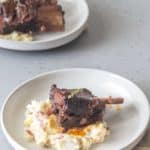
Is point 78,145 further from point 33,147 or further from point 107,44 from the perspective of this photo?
point 107,44

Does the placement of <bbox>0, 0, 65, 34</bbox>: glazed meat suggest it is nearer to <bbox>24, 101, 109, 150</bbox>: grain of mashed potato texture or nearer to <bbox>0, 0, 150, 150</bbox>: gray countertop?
<bbox>0, 0, 150, 150</bbox>: gray countertop

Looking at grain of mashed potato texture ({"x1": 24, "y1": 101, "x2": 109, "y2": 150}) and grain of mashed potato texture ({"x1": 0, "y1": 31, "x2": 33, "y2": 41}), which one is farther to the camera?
grain of mashed potato texture ({"x1": 0, "y1": 31, "x2": 33, "y2": 41})

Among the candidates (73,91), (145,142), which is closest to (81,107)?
(73,91)

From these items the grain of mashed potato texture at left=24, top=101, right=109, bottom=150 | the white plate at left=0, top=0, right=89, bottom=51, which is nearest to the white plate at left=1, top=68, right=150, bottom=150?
the grain of mashed potato texture at left=24, top=101, right=109, bottom=150

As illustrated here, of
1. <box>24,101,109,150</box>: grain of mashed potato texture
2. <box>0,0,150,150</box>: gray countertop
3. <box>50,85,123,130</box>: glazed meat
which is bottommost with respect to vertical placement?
<box>0,0,150,150</box>: gray countertop

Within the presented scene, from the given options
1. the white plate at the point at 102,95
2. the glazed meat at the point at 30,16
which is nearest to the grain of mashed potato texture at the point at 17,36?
the glazed meat at the point at 30,16

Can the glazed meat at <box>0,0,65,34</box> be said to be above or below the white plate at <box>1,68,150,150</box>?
above

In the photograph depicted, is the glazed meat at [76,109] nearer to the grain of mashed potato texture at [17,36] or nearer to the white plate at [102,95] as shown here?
the white plate at [102,95]
